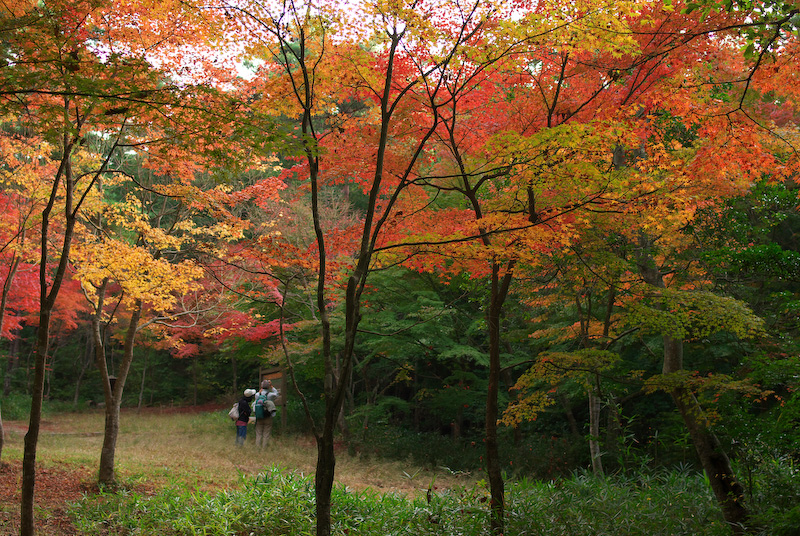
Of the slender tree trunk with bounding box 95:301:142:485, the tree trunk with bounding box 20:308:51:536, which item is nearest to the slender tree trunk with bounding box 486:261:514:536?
the tree trunk with bounding box 20:308:51:536

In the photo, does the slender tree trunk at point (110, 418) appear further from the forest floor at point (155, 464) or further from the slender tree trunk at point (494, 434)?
the slender tree trunk at point (494, 434)

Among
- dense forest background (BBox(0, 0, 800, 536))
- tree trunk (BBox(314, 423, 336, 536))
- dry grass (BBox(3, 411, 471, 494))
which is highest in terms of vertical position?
dense forest background (BBox(0, 0, 800, 536))

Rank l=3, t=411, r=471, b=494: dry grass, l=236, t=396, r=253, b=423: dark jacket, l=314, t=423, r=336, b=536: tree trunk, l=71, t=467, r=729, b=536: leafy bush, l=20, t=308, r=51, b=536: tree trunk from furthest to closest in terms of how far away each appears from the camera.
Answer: l=236, t=396, r=253, b=423: dark jacket < l=3, t=411, r=471, b=494: dry grass < l=71, t=467, r=729, b=536: leafy bush < l=20, t=308, r=51, b=536: tree trunk < l=314, t=423, r=336, b=536: tree trunk

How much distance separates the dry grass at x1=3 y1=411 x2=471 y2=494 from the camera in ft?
29.2

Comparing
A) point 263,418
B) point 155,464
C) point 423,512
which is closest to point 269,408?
point 263,418

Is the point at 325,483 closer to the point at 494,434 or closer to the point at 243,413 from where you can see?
the point at 494,434

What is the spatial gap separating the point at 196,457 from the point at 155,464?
1489 millimetres

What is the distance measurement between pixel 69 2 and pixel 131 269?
3941mm

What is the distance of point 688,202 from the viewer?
621 cm

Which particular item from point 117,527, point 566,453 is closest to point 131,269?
point 117,527

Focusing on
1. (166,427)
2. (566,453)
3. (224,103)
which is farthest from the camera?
(166,427)

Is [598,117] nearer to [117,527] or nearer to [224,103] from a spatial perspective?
[224,103]

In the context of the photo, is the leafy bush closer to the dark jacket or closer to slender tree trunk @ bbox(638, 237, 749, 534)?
slender tree trunk @ bbox(638, 237, 749, 534)

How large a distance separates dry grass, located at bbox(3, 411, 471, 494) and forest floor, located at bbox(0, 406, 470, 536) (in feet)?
0.05
